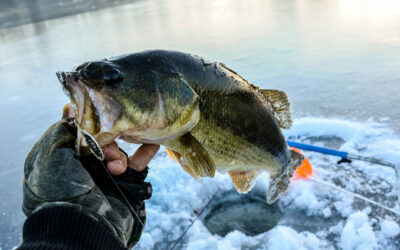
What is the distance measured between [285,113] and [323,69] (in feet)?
12.7

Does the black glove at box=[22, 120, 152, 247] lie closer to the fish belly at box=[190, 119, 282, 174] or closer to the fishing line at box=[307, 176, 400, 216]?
the fish belly at box=[190, 119, 282, 174]

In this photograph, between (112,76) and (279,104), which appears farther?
(279,104)

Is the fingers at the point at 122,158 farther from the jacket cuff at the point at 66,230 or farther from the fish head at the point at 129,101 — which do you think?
the jacket cuff at the point at 66,230

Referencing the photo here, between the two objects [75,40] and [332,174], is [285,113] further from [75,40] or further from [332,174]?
[75,40]

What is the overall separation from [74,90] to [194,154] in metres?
0.58

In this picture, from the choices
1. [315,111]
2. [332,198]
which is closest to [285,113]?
[332,198]

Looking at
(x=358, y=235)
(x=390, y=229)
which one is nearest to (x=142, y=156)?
(x=358, y=235)

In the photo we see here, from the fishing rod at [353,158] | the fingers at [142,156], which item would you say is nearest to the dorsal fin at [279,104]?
the fingers at [142,156]

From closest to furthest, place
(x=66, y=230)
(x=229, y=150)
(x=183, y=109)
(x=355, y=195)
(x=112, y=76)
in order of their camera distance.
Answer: (x=66, y=230)
(x=112, y=76)
(x=183, y=109)
(x=229, y=150)
(x=355, y=195)

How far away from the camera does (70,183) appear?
1.37 metres

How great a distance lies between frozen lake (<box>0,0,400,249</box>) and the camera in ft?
13.9

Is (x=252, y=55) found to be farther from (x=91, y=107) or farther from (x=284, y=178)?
(x=91, y=107)

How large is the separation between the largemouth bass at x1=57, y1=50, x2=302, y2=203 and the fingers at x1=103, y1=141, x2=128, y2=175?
0.14 meters

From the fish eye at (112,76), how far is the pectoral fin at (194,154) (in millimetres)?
384
